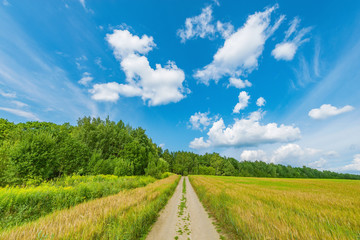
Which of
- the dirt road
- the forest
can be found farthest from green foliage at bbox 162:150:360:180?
the dirt road

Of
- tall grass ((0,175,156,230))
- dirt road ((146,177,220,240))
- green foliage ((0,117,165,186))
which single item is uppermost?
green foliage ((0,117,165,186))

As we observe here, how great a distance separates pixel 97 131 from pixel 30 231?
47.7 meters

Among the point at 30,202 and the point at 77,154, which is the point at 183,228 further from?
the point at 77,154

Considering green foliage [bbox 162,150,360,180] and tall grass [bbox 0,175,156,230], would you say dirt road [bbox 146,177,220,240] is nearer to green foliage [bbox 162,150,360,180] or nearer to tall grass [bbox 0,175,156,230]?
tall grass [bbox 0,175,156,230]

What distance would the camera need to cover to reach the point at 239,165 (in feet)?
328

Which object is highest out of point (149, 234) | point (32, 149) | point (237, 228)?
point (32, 149)

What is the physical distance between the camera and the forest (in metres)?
12.9

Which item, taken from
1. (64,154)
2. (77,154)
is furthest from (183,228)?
(77,154)

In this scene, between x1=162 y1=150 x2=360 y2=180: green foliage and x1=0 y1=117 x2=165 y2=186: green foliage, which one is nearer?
x1=0 y1=117 x2=165 y2=186: green foliage

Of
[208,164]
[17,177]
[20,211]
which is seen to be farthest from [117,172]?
[208,164]

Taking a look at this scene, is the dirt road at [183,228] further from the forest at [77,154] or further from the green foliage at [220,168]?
the green foliage at [220,168]

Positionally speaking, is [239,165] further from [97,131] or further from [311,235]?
[311,235]

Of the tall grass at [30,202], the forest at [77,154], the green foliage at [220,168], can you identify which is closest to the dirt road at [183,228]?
the tall grass at [30,202]

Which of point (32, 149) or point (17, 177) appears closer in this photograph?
point (17, 177)
